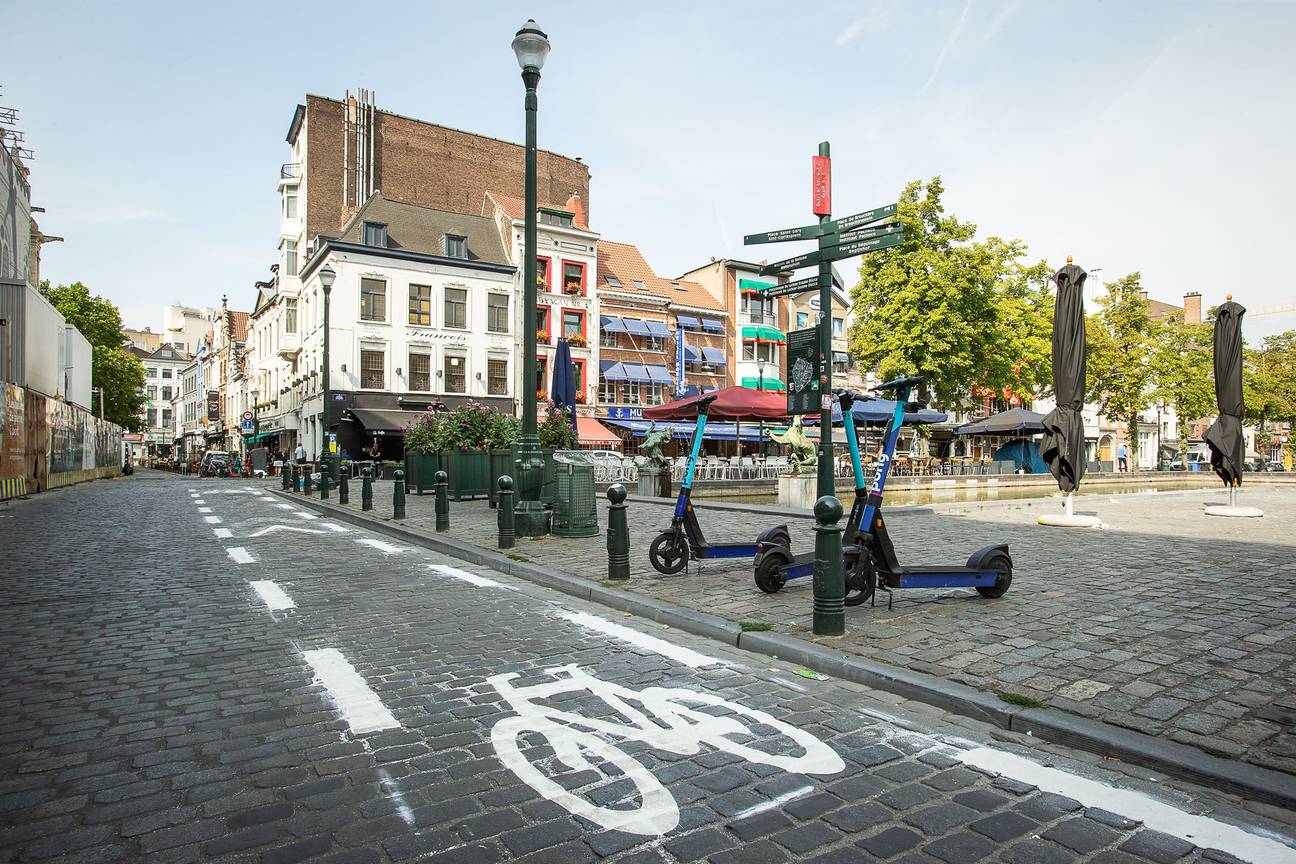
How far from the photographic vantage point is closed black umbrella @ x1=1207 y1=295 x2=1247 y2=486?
40.4 ft

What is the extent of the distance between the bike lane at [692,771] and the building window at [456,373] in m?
33.3

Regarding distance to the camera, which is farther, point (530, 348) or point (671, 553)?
point (530, 348)

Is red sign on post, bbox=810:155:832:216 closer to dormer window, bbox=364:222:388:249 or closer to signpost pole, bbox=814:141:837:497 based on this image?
signpost pole, bbox=814:141:837:497

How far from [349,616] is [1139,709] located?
521cm

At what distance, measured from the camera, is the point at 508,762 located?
10.1 ft

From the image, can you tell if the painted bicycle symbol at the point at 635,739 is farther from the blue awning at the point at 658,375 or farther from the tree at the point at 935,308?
the blue awning at the point at 658,375

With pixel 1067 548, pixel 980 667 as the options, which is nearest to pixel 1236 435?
pixel 1067 548

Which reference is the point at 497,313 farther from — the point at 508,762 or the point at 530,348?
the point at 508,762

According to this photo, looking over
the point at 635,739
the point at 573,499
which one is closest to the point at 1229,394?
the point at 573,499

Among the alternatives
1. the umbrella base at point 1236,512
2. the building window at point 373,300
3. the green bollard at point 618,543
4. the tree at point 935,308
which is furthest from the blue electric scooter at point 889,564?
the building window at point 373,300

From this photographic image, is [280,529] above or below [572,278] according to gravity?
below

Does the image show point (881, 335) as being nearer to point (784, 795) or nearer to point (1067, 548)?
point (1067, 548)

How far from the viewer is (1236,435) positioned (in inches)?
484

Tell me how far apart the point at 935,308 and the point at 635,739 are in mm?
→ 31468
